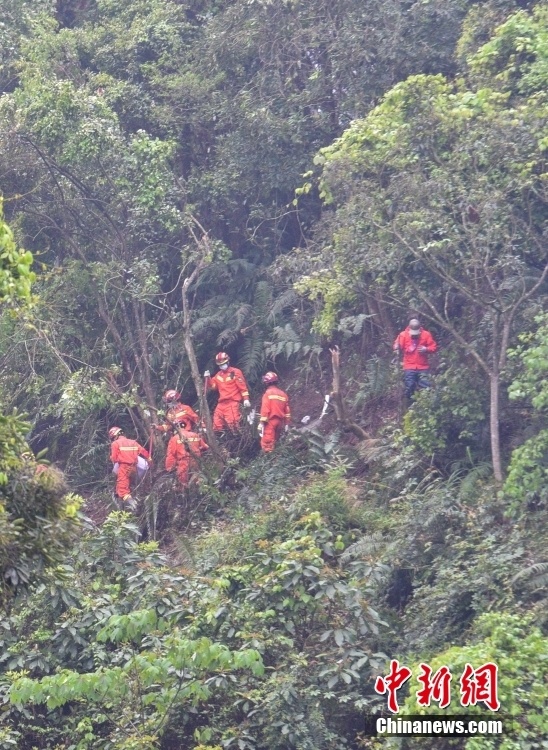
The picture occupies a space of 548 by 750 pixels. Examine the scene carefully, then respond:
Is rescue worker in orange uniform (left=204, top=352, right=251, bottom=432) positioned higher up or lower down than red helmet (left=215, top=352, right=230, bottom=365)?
lower down

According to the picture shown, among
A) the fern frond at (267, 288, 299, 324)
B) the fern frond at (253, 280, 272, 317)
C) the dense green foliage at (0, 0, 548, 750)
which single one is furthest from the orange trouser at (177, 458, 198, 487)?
the fern frond at (253, 280, 272, 317)

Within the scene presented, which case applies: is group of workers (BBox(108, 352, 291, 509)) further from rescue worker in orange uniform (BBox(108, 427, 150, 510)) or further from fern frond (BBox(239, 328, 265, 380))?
fern frond (BBox(239, 328, 265, 380))

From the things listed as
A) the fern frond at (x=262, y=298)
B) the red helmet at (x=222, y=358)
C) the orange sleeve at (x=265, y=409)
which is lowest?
the orange sleeve at (x=265, y=409)

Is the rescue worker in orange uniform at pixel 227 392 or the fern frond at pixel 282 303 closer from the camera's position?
the rescue worker in orange uniform at pixel 227 392

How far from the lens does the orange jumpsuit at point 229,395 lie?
47.1 feet

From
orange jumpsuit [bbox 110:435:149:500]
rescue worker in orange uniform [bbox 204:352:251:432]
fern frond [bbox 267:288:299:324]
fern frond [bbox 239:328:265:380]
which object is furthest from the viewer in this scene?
fern frond [bbox 239:328:265:380]

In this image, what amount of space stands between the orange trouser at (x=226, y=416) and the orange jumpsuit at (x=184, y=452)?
56 centimetres

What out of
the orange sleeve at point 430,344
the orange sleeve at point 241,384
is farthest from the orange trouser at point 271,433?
the orange sleeve at point 430,344

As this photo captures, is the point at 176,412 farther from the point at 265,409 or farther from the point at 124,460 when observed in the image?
the point at 265,409

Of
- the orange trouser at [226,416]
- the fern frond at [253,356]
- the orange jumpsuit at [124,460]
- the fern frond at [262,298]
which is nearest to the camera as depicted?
the orange jumpsuit at [124,460]

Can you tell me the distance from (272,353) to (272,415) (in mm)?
1417

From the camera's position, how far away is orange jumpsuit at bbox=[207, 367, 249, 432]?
47.1 feet

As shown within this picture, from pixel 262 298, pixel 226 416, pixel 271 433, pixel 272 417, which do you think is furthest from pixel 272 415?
pixel 262 298

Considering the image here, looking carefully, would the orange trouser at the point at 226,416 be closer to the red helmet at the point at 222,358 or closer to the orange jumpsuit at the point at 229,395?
the orange jumpsuit at the point at 229,395
